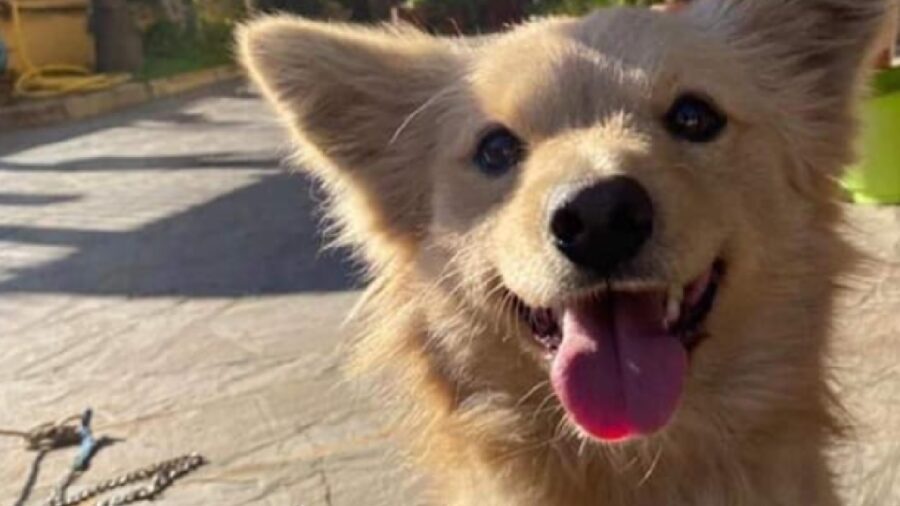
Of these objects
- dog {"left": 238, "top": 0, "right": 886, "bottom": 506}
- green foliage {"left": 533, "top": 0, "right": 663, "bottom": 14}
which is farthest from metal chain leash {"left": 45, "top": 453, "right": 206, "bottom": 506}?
green foliage {"left": 533, "top": 0, "right": 663, "bottom": 14}

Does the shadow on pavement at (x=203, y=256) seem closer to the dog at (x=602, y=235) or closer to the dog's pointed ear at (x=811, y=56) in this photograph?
the dog at (x=602, y=235)

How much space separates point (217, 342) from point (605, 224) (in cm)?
360

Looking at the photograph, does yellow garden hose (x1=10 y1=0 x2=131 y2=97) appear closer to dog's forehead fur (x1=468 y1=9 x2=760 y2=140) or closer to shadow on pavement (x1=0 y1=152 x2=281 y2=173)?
shadow on pavement (x1=0 y1=152 x2=281 y2=173)

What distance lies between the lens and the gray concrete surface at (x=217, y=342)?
4441 millimetres

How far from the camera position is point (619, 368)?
2.73m

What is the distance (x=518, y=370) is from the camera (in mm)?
2994

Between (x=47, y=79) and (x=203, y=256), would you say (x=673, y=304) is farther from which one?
(x=47, y=79)

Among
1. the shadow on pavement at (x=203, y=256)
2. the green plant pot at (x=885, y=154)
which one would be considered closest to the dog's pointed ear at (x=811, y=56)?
the green plant pot at (x=885, y=154)

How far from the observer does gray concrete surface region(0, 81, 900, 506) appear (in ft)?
14.6

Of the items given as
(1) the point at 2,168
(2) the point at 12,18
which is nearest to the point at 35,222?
(1) the point at 2,168

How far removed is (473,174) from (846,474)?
4.87 ft

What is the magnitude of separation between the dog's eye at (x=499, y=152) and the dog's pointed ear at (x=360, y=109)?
242mm

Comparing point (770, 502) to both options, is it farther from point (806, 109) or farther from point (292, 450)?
point (292, 450)

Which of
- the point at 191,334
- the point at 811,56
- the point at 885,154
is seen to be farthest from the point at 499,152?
the point at 885,154
